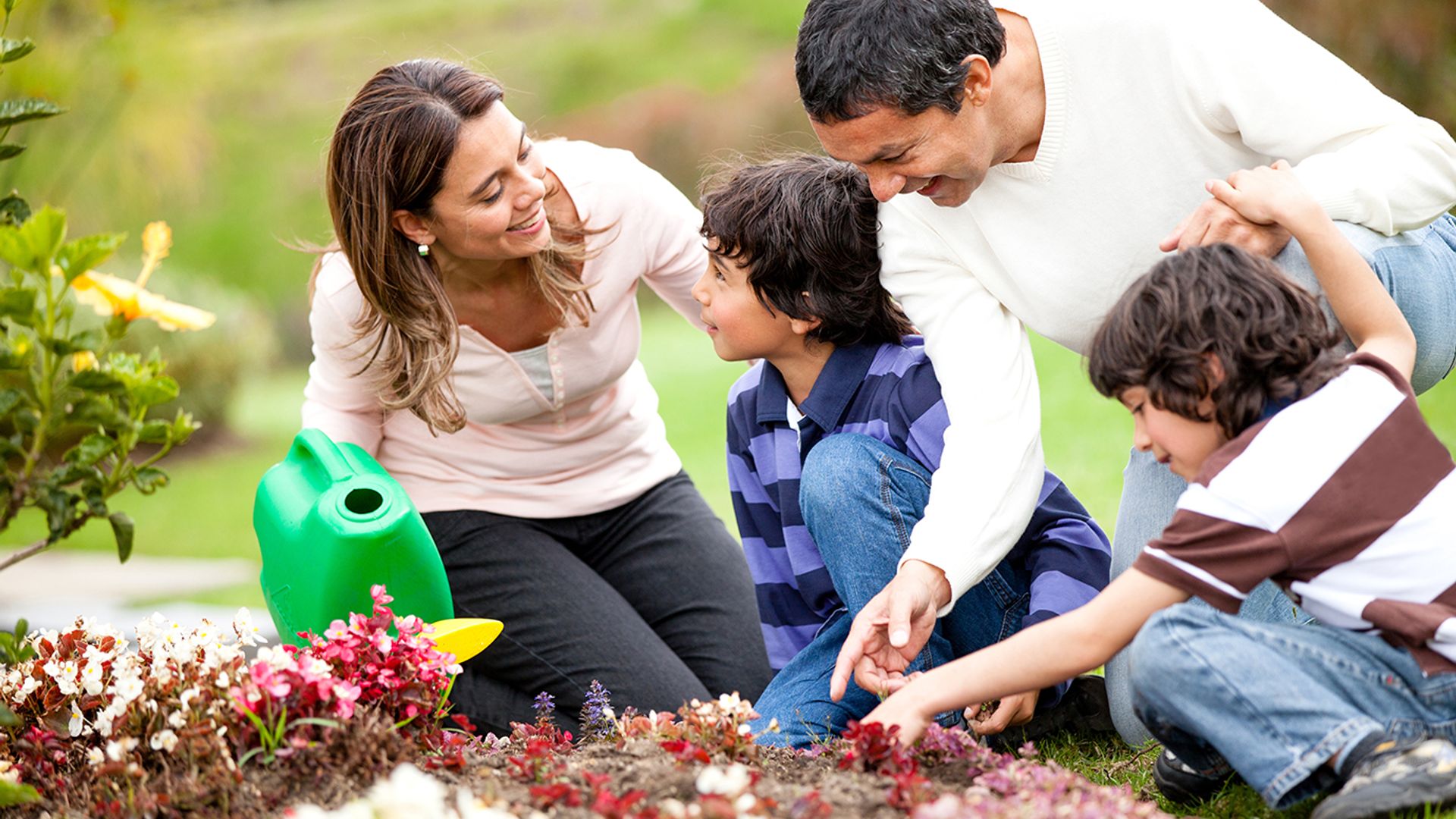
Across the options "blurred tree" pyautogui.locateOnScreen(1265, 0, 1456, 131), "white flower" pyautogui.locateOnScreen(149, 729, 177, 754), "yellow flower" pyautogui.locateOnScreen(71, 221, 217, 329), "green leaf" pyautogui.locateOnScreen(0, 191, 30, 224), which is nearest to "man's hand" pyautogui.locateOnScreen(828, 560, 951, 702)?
"white flower" pyautogui.locateOnScreen(149, 729, 177, 754)

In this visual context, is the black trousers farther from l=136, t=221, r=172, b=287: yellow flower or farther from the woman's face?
l=136, t=221, r=172, b=287: yellow flower

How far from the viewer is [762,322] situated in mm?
2514

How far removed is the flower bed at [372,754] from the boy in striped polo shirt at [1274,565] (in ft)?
0.50

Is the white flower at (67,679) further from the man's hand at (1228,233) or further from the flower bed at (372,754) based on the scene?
the man's hand at (1228,233)

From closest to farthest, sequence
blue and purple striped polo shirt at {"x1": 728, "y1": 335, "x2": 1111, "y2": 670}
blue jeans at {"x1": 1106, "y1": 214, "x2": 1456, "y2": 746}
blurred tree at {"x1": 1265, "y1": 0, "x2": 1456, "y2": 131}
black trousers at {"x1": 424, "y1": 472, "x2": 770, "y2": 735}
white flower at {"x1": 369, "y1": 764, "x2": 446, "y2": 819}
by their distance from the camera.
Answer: white flower at {"x1": 369, "y1": 764, "x2": 446, "y2": 819} → blue jeans at {"x1": 1106, "y1": 214, "x2": 1456, "y2": 746} → blue and purple striped polo shirt at {"x1": 728, "y1": 335, "x2": 1111, "y2": 670} → black trousers at {"x1": 424, "y1": 472, "x2": 770, "y2": 735} → blurred tree at {"x1": 1265, "y1": 0, "x2": 1456, "y2": 131}

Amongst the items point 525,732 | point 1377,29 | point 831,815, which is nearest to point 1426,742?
point 831,815

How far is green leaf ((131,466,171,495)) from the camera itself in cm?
160

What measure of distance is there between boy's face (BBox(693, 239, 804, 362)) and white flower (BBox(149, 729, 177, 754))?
1.20 metres

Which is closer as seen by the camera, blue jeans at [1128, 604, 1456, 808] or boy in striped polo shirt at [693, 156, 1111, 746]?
blue jeans at [1128, 604, 1456, 808]

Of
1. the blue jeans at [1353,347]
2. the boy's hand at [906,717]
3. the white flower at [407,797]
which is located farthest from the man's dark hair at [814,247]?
the white flower at [407,797]

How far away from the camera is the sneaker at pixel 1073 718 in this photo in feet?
7.41

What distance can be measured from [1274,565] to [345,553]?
147 centimetres

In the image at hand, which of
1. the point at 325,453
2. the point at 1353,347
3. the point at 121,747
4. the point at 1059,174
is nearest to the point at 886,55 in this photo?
the point at 1059,174

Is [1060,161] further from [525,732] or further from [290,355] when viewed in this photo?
[290,355]
